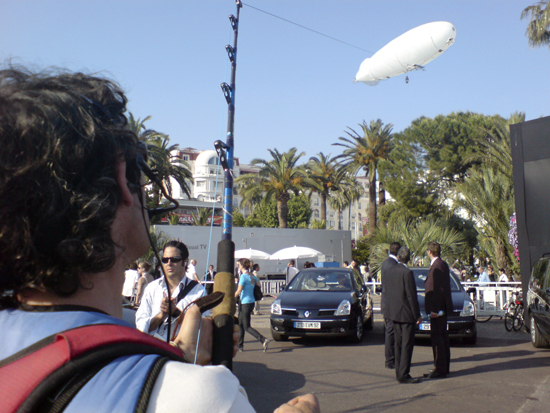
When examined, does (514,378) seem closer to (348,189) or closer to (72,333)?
(72,333)

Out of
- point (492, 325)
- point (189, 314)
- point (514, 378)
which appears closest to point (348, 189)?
point (492, 325)

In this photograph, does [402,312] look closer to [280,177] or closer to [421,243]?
[421,243]

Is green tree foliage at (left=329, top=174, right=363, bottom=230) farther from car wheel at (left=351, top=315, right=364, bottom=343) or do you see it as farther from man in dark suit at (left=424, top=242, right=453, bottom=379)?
man in dark suit at (left=424, top=242, right=453, bottom=379)

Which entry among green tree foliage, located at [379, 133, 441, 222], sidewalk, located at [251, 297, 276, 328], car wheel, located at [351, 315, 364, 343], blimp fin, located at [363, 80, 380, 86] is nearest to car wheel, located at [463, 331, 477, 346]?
car wheel, located at [351, 315, 364, 343]

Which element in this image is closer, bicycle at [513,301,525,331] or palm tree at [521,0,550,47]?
bicycle at [513,301,525,331]

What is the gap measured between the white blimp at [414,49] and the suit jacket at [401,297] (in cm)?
1316

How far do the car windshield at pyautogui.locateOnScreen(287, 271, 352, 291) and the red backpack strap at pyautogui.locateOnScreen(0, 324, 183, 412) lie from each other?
11150 mm

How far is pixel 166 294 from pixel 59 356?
328 centimetres

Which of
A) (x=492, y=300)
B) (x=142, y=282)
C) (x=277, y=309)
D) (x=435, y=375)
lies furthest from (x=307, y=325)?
(x=492, y=300)

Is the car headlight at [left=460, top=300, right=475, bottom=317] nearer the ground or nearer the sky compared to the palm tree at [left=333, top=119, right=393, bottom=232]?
nearer the ground

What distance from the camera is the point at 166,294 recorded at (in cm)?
398

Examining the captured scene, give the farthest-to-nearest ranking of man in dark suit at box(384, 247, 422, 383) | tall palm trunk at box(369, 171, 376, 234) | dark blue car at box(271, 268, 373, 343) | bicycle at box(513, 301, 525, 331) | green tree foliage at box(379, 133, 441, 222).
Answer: green tree foliage at box(379, 133, 441, 222) < tall palm trunk at box(369, 171, 376, 234) < bicycle at box(513, 301, 525, 331) < dark blue car at box(271, 268, 373, 343) < man in dark suit at box(384, 247, 422, 383)

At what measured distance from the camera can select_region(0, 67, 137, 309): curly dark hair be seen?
0.94m

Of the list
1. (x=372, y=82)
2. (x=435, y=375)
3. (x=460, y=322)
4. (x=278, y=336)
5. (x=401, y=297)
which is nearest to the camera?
(x=435, y=375)
